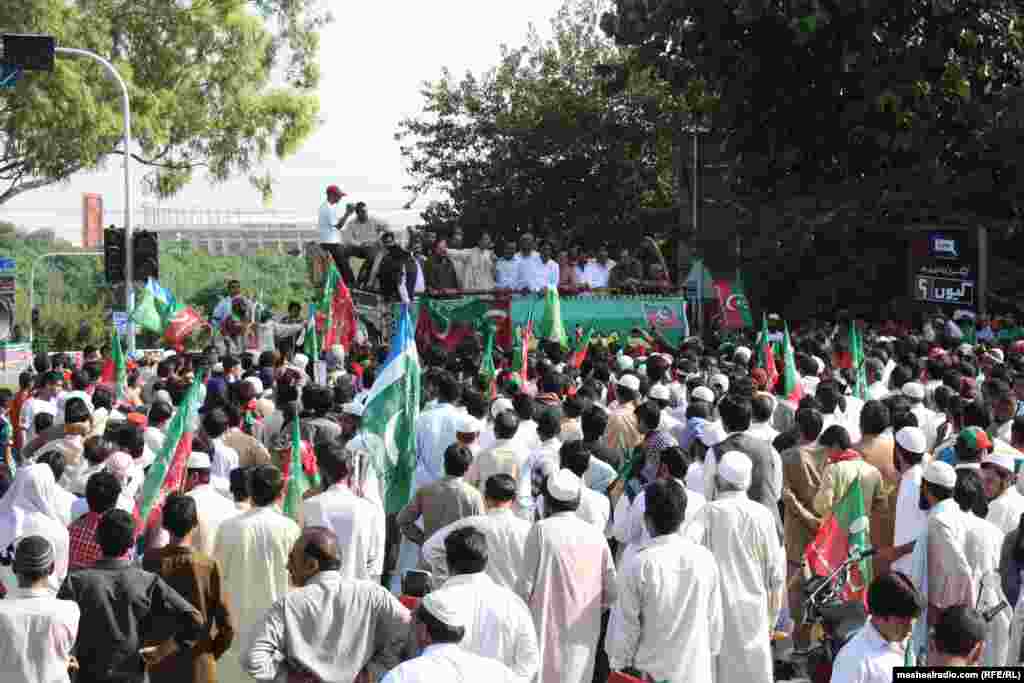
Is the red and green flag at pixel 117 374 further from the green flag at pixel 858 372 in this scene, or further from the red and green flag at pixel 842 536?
the red and green flag at pixel 842 536

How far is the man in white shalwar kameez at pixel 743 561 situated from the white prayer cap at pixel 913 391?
4183 mm

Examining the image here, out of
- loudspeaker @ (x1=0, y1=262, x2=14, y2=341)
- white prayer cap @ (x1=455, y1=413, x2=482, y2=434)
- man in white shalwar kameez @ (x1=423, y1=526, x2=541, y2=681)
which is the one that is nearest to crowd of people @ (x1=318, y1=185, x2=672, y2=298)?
loudspeaker @ (x1=0, y1=262, x2=14, y2=341)

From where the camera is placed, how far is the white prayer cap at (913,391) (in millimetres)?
12438

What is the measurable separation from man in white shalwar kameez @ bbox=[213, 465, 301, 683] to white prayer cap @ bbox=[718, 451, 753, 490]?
2171mm

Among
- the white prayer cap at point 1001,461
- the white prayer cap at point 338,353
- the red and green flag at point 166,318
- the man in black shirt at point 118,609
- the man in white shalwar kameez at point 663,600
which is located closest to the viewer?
the man in black shirt at point 118,609

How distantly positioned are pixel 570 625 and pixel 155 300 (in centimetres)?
1378

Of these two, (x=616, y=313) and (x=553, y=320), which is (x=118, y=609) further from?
(x=616, y=313)

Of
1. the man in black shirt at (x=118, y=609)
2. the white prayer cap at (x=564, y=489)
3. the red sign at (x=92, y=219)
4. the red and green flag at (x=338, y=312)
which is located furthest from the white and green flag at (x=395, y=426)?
the red sign at (x=92, y=219)

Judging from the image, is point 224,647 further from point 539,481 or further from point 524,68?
point 524,68

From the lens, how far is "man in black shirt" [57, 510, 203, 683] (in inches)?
281

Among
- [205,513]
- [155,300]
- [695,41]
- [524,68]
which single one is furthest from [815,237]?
[205,513]

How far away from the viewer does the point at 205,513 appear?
8508mm

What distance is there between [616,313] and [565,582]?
14829 millimetres

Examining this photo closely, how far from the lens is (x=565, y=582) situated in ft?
26.5
